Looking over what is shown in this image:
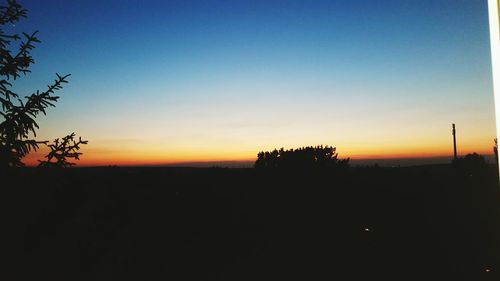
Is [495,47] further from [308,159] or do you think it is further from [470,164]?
[470,164]

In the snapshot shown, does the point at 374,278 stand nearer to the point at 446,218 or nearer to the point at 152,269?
the point at 152,269

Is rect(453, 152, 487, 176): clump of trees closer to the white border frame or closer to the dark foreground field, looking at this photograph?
the dark foreground field

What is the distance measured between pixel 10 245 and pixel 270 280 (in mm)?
6638

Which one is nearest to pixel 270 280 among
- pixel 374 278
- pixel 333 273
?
pixel 333 273

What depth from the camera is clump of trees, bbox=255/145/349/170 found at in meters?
28.1

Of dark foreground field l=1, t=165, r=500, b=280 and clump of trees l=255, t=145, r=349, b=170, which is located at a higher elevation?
clump of trees l=255, t=145, r=349, b=170

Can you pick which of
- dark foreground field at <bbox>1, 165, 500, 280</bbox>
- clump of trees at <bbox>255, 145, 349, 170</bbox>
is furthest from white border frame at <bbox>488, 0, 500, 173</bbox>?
clump of trees at <bbox>255, 145, 349, 170</bbox>

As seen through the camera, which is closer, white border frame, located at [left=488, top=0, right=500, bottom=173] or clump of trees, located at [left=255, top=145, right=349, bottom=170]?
white border frame, located at [left=488, top=0, right=500, bottom=173]

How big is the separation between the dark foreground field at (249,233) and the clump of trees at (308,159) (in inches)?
266

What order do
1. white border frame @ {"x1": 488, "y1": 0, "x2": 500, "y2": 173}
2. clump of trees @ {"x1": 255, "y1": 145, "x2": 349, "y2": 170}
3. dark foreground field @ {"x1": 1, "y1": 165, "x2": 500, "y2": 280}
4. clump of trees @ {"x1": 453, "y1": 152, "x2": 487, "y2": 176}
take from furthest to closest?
1. clump of trees @ {"x1": 453, "y1": 152, "x2": 487, "y2": 176}
2. clump of trees @ {"x1": 255, "y1": 145, "x2": 349, "y2": 170}
3. dark foreground field @ {"x1": 1, "y1": 165, "x2": 500, "y2": 280}
4. white border frame @ {"x1": 488, "y1": 0, "x2": 500, "y2": 173}

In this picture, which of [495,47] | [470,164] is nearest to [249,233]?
[495,47]

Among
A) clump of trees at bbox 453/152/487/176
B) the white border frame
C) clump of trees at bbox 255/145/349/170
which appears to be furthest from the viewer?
clump of trees at bbox 453/152/487/176

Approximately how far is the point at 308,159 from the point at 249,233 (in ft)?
49.6

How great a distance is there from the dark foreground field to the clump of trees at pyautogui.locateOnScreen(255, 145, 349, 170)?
6.76 meters
